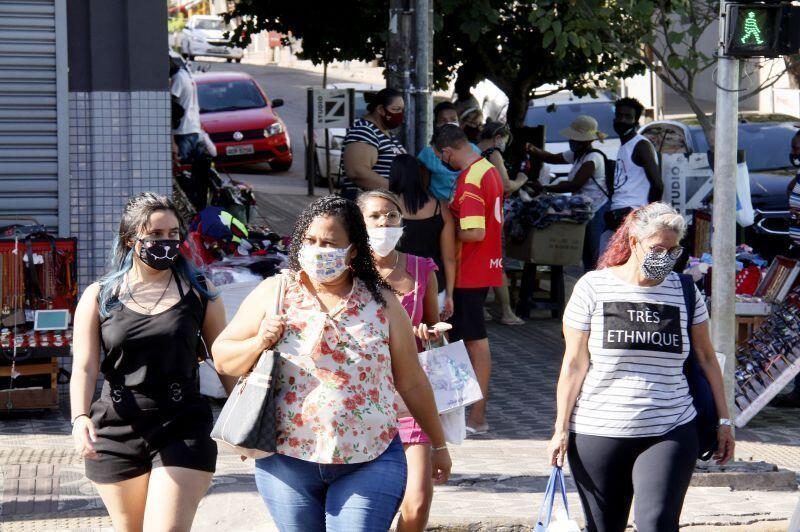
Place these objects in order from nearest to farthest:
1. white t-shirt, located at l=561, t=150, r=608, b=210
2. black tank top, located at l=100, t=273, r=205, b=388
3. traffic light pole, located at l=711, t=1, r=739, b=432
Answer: black tank top, located at l=100, t=273, r=205, b=388 → traffic light pole, located at l=711, t=1, r=739, b=432 → white t-shirt, located at l=561, t=150, r=608, b=210

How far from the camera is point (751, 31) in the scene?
7613mm

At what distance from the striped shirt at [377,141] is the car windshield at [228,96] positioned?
13884 mm

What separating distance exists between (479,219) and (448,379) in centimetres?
247

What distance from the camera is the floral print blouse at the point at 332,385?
4.22m

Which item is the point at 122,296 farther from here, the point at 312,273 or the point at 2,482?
the point at 2,482

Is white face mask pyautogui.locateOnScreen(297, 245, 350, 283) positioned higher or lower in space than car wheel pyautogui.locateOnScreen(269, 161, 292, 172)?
higher

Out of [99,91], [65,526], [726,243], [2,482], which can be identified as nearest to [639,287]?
[726,243]

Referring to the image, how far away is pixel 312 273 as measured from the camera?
4375 millimetres

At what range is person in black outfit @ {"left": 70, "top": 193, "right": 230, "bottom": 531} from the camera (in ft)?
15.5

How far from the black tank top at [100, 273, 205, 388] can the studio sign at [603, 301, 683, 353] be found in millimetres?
1635

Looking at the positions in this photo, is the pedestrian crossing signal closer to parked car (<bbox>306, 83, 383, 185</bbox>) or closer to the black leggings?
the black leggings

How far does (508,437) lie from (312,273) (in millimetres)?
4460

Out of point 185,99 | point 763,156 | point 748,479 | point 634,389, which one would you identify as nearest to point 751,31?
point 748,479

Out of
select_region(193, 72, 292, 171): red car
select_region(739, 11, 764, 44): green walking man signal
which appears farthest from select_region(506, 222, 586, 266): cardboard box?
select_region(193, 72, 292, 171): red car
